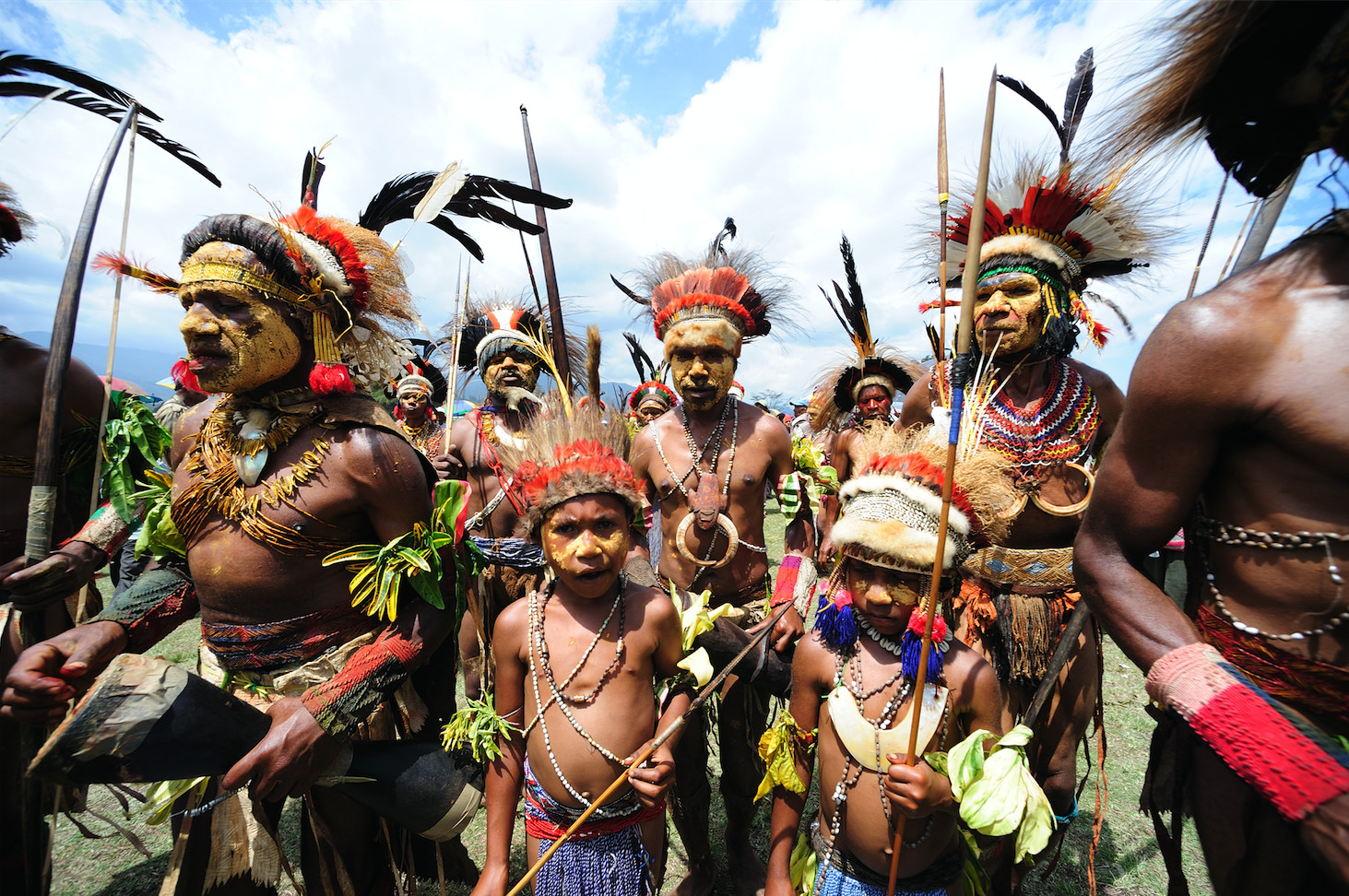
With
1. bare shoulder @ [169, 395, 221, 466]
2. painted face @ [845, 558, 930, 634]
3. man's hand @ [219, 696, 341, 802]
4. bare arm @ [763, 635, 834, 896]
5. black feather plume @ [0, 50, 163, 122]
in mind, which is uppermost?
black feather plume @ [0, 50, 163, 122]

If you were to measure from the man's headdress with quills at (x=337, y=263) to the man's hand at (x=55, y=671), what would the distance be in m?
1.12

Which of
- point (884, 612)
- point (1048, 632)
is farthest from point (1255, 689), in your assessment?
point (1048, 632)

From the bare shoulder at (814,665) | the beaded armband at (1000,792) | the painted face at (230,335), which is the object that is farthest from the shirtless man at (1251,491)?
the painted face at (230,335)

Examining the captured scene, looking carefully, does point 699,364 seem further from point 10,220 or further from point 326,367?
point 10,220

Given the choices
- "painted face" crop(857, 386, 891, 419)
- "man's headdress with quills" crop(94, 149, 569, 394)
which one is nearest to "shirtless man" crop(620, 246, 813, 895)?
"man's headdress with quills" crop(94, 149, 569, 394)

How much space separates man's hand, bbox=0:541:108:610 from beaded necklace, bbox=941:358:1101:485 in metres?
3.80

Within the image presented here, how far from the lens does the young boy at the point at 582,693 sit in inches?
88.5

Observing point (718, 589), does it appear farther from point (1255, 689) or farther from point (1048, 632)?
point (1255, 689)

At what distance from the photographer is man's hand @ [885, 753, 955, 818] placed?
1.83 m

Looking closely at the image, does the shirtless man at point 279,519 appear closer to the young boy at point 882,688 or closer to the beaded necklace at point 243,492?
the beaded necklace at point 243,492

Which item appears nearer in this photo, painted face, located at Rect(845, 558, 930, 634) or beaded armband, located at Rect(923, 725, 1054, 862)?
beaded armband, located at Rect(923, 725, 1054, 862)

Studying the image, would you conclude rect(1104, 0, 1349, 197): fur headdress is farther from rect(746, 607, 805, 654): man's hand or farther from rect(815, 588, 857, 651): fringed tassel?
rect(746, 607, 805, 654): man's hand

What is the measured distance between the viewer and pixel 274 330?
7.37 feet

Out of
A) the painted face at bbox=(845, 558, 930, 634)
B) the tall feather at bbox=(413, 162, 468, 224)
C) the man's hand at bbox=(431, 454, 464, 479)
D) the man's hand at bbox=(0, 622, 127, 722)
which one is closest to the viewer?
the man's hand at bbox=(0, 622, 127, 722)
